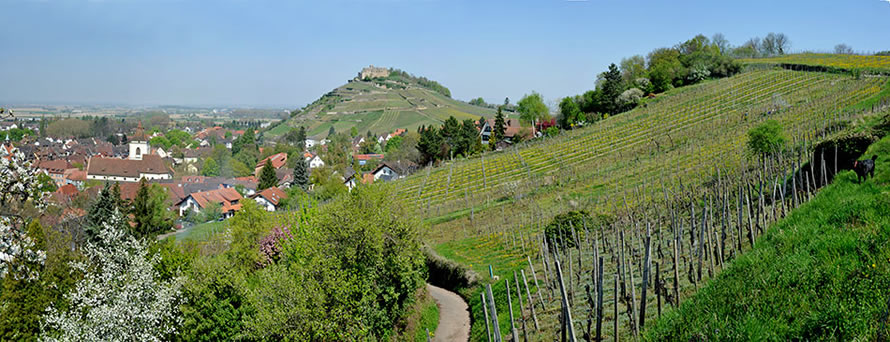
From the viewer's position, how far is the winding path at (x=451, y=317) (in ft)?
73.6

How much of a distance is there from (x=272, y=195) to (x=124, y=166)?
48.4 metres

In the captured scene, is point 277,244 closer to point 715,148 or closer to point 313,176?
point 715,148

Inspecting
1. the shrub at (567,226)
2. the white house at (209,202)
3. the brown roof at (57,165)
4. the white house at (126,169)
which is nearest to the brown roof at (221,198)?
the white house at (209,202)

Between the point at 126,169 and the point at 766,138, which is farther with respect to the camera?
the point at 126,169

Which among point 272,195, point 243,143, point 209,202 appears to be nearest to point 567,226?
point 272,195

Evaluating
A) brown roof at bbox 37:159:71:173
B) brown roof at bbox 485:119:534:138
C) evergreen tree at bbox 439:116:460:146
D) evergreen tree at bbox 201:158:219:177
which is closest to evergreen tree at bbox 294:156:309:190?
evergreen tree at bbox 439:116:460:146

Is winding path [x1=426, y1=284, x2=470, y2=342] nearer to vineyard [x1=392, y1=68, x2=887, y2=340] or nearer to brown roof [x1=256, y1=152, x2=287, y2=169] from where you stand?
vineyard [x1=392, y1=68, x2=887, y2=340]

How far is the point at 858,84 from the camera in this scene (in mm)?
46969

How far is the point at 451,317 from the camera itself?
24.3 metres

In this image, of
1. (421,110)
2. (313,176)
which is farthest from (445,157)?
(421,110)

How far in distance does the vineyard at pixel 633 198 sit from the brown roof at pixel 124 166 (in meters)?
67.3

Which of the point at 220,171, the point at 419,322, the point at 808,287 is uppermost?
the point at 808,287

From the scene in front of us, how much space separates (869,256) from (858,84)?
163ft

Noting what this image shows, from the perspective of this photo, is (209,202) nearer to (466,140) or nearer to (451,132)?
(451,132)
